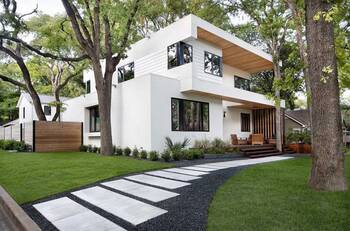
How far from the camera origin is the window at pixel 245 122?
63.9 feet

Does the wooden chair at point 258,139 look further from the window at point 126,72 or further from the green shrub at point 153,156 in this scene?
the window at point 126,72

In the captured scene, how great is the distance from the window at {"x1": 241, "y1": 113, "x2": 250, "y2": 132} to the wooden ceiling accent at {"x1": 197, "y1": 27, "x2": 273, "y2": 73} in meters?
3.52

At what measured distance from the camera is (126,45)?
13523 millimetres

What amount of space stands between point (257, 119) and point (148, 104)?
11234mm

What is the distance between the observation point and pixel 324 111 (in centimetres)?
495

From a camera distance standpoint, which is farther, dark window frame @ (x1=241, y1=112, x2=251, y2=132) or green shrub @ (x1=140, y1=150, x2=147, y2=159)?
dark window frame @ (x1=241, y1=112, x2=251, y2=132)

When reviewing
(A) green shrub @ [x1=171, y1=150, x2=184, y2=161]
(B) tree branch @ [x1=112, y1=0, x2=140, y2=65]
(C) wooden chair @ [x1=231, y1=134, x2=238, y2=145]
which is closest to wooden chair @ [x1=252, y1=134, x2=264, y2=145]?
(C) wooden chair @ [x1=231, y1=134, x2=238, y2=145]

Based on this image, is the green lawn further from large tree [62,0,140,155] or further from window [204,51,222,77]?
window [204,51,222,77]

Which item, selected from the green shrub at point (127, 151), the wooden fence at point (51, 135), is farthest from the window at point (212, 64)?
the wooden fence at point (51, 135)

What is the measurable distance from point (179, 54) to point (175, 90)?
6.51 feet

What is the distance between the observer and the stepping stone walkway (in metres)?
3.98

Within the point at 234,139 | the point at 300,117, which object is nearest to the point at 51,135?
the point at 234,139

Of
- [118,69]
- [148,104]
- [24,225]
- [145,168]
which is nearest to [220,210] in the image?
[24,225]

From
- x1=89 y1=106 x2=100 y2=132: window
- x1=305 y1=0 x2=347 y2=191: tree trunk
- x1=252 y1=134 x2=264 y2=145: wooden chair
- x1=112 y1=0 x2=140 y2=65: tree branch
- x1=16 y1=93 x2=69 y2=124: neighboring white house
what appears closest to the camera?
x1=305 y1=0 x2=347 y2=191: tree trunk
